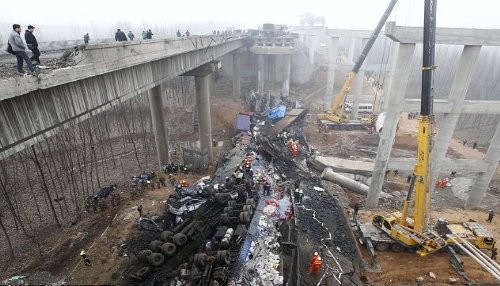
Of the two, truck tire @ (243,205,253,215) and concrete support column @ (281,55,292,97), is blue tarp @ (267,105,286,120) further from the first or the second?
truck tire @ (243,205,253,215)

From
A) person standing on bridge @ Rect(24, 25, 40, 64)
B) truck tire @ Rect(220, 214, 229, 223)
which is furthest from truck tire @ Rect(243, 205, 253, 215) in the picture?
person standing on bridge @ Rect(24, 25, 40, 64)

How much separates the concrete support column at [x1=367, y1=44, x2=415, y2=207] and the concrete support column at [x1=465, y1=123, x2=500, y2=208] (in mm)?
6945

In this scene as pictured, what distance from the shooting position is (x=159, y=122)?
24625 mm

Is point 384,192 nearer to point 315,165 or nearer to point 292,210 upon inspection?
point 315,165

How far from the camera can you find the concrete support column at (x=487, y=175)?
20.5m

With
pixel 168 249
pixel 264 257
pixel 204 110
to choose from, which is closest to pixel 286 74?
pixel 204 110

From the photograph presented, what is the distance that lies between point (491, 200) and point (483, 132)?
21907 millimetres

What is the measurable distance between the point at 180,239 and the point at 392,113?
1519cm

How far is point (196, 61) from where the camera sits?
22000 mm

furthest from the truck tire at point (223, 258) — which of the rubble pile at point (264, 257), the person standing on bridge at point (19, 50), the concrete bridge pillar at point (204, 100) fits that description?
the concrete bridge pillar at point (204, 100)

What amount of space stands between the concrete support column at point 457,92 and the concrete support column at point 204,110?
57.8ft

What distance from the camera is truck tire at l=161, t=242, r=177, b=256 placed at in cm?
1228

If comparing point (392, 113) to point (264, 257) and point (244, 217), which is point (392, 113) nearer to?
point (244, 217)

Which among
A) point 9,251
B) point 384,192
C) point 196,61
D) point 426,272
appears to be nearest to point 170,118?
point 196,61
